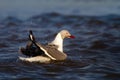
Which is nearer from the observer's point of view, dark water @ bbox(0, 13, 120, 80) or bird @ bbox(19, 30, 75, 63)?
dark water @ bbox(0, 13, 120, 80)

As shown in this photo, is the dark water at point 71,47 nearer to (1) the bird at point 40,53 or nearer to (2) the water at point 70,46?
(2) the water at point 70,46

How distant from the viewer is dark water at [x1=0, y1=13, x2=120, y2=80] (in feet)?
40.4

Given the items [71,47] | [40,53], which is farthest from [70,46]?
[40,53]

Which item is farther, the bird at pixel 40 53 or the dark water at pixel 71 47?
the bird at pixel 40 53

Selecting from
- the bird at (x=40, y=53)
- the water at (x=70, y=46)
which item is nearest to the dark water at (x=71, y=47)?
the water at (x=70, y=46)

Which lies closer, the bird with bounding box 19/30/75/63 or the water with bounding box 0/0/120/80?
the water with bounding box 0/0/120/80

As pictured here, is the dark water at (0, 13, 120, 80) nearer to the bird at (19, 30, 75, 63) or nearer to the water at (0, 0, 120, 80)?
the water at (0, 0, 120, 80)

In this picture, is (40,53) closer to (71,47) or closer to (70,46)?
(71,47)

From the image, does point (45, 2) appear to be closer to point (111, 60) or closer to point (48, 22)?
point (48, 22)

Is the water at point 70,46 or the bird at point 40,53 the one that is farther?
the bird at point 40,53

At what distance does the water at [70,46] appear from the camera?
1235 centimetres

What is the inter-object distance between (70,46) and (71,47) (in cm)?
18

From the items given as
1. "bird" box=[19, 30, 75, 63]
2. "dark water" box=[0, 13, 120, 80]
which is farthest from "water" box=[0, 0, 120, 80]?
"bird" box=[19, 30, 75, 63]

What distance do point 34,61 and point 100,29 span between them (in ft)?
24.0
